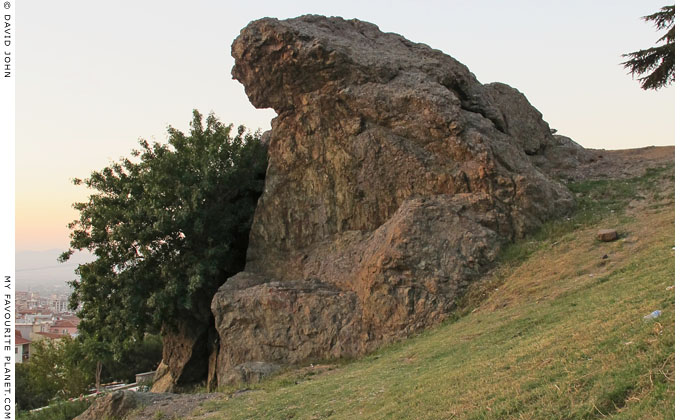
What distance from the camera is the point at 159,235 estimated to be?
20859mm

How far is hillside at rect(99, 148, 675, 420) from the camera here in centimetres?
609

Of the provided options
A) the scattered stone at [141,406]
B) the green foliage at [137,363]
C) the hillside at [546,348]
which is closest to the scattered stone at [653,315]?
the hillside at [546,348]

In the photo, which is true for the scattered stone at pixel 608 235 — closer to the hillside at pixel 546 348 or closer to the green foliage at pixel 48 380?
the hillside at pixel 546 348

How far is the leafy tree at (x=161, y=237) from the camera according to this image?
20.5 m

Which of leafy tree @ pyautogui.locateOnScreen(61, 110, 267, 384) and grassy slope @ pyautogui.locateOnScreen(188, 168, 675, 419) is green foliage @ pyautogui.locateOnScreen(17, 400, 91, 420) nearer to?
leafy tree @ pyautogui.locateOnScreen(61, 110, 267, 384)

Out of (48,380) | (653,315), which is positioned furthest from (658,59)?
(48,380)

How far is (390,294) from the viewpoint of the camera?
54.0ft

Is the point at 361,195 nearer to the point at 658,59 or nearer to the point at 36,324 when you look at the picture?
the point at 658,59

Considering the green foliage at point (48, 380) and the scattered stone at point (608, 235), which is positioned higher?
the scattered stone at point (608, 235)

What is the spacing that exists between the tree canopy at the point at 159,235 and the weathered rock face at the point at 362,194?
154 centimetres

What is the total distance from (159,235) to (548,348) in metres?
15.6

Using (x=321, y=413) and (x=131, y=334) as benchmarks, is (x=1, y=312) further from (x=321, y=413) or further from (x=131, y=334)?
A: (x=131, y=334)

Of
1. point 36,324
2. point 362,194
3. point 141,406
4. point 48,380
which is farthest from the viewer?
point 36,324

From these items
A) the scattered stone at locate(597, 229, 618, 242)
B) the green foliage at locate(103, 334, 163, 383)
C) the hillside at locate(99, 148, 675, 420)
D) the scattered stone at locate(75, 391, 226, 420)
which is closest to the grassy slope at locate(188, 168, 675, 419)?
the hillside at locate(99, 148, 675, 420)
